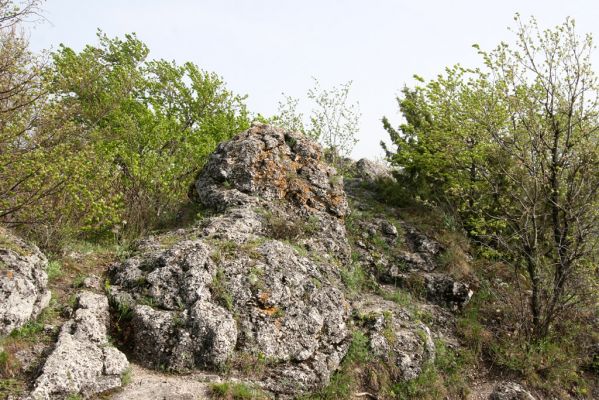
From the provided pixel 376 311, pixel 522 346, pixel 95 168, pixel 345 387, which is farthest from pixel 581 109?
pixel 95 168

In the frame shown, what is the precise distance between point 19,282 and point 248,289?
4.38 m

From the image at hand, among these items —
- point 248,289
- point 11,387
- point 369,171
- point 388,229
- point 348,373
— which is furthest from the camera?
point 369,171

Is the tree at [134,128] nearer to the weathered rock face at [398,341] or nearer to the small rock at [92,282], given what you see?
the small rock at [92,282]

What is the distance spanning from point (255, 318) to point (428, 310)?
6.19 m

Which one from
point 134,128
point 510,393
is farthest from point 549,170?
point 134,128

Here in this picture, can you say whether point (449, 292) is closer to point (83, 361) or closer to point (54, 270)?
point (83, 361)

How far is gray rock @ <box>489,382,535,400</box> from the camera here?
1051cm

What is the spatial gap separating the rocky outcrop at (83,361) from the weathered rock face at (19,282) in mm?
681

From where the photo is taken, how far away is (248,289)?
9781mm

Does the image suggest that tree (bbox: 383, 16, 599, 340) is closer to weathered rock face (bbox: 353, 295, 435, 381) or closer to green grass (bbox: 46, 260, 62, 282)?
weathered rock face (bbox: 353, 295, 435, 381)

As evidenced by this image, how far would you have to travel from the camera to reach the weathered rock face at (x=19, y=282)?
24.4 ft

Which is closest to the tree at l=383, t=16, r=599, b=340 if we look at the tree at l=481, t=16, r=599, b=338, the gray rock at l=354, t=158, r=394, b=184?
the tree at l=481, t=16, r=599, b=338

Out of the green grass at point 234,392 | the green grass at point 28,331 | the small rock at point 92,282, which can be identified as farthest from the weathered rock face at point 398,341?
the green grass at point 28,331

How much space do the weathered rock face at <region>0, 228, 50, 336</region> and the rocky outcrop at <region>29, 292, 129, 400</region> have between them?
0.68 meters
